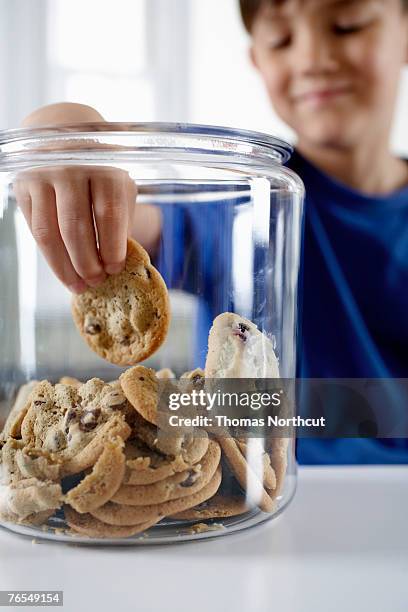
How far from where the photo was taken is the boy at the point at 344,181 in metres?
0.92

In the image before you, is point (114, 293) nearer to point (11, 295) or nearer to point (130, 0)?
point (11, 295)

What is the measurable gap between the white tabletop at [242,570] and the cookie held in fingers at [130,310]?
115 mm

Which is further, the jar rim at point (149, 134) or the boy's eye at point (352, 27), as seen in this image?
the boy's eye at point (352, 27)

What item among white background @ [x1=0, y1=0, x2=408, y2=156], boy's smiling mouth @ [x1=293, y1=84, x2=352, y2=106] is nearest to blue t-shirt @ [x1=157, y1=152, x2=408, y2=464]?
boy's smiling mouth @ [x1=293, y1=84, x2=352, y2=106]

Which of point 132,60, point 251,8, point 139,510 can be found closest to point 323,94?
point 251,8

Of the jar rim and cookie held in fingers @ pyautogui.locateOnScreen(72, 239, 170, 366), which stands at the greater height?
the jar rim

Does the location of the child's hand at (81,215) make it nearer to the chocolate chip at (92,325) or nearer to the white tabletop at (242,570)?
the chocolate chip at (92,325)

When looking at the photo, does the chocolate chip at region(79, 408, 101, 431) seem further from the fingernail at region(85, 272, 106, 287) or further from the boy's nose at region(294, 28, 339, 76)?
the boy's nose at region(294, 28, 339, 76)

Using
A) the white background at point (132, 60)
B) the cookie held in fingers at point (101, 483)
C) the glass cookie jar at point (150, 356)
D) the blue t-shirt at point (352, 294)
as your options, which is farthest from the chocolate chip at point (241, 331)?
the white background at point (132, 60)

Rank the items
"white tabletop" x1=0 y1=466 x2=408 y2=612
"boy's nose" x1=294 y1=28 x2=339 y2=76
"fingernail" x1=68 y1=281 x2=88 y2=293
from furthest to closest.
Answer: "boy's nose" x1=294 y1=28 x2=339 y2=76 < "fingernail" x1=68 y1=281 x2=88 y2=293 < "white tabletop" x1=0 y1=466 x2=408 y2=612

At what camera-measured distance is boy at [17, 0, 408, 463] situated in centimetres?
92

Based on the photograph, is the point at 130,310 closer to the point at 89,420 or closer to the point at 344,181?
the point at 89,420

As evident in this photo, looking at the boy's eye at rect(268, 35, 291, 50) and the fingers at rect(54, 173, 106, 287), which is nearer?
the fingers at rect(54, 173, 106, 287)

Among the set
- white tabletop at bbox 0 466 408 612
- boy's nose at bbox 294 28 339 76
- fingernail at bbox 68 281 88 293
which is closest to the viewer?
white tabletop at bbox 0 466 408 612
